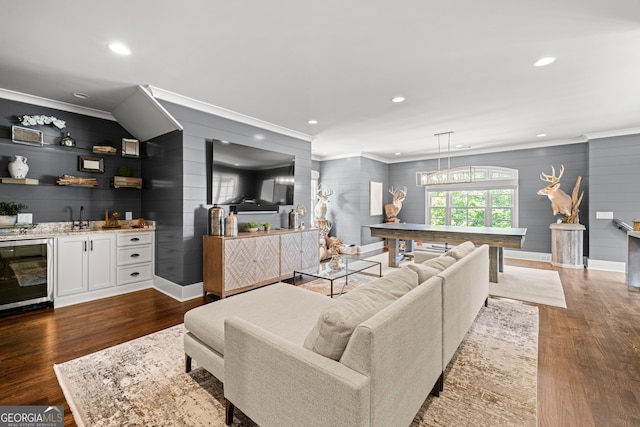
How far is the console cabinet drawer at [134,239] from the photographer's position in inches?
158

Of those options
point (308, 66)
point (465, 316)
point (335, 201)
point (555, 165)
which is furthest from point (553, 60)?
point (335, 201)

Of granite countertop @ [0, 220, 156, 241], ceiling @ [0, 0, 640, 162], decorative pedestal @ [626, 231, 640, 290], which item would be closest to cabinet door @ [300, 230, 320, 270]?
ceiling @ [0, 0, 640, 162]

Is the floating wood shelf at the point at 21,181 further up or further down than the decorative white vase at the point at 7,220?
further up

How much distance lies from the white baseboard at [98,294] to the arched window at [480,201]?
22.8 feet

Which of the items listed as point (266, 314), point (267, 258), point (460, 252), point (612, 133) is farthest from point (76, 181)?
point (612, 133)

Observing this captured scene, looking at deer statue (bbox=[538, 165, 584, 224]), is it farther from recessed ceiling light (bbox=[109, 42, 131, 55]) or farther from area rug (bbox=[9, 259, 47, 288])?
area rug (bbox=[9, 259, 47, 288])

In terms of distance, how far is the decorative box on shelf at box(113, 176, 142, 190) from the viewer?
425cm

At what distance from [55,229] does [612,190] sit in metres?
9.35

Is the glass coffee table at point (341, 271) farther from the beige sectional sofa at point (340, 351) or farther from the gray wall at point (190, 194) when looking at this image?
the gray wall at point (190, 194)

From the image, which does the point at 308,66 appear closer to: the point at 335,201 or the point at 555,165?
the point at 335,201

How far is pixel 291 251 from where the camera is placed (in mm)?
4582

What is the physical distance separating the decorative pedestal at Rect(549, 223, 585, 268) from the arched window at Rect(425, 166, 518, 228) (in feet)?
3.47

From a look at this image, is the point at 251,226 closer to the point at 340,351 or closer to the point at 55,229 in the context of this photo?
the point at 55,229

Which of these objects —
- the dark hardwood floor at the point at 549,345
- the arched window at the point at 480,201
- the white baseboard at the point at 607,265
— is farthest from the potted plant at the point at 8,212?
the white baseboard at the point at 607,265
